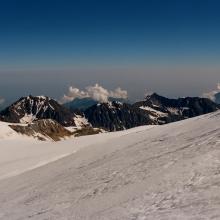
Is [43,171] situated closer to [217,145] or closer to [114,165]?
[114,165]

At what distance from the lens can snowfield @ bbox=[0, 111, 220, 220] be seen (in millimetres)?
18812

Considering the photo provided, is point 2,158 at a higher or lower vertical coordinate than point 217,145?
lower

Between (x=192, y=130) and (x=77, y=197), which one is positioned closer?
(x=77, y=197)

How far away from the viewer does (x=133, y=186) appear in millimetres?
24609

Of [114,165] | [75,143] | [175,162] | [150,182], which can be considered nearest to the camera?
[150,182]

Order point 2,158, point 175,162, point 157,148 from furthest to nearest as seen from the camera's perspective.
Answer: point 2,158 → point 157,148 → point 175,162

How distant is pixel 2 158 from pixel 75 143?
13.6 meters

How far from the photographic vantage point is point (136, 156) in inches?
1427

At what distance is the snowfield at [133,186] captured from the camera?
1881cm

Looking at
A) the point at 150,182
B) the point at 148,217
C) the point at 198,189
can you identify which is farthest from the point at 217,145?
the point at 148,217

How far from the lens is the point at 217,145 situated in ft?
93.6

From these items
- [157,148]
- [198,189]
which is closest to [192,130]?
[157,148]

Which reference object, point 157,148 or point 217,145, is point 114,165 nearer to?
point 157,148

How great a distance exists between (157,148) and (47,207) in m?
15.3
